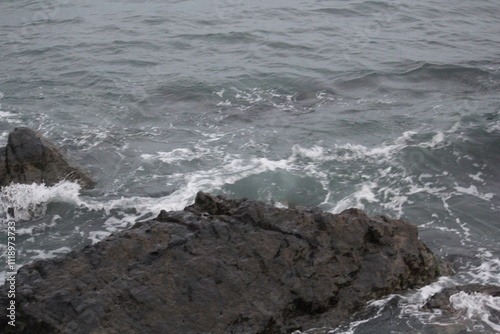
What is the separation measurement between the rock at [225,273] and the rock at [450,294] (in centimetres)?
40

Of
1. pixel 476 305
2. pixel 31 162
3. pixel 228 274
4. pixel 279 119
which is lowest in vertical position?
pixel 279 119

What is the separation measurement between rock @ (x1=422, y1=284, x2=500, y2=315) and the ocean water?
11 cm

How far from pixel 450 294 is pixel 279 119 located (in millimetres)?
7532

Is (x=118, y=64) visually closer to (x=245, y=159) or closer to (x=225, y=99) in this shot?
(x=225, y=99)

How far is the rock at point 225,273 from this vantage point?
271 inches

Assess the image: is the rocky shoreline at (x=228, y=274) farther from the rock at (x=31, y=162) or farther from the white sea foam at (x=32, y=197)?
the rock at (x=31, y=162)

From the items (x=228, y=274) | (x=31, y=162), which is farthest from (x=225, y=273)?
(x=31, y=162)

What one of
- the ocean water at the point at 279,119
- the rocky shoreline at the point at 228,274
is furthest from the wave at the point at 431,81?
the rocky shoreline at the point at 228,274

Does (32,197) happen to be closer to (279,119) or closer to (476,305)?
(279,119)

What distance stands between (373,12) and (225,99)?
11150 millimetres

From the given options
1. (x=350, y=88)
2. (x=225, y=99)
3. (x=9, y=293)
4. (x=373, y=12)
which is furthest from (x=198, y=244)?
(x=373, y=12)

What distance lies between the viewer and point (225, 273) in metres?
7.38

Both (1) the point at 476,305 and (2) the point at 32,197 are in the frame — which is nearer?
(1) the point at 476,305

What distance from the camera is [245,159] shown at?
1288 centimetres
